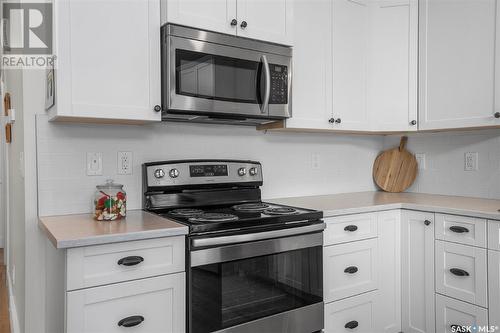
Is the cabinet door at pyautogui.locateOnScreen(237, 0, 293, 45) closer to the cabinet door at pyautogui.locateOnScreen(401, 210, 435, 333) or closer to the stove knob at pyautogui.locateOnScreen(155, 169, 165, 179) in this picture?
the stove knob at pyautogui.locateOnScreen(155, 169, 165, 179)

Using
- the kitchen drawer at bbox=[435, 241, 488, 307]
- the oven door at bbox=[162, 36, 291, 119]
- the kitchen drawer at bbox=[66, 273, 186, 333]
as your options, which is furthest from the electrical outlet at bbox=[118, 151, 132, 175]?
the kitchen drawer at bbox=[435, 241, 488, 307]

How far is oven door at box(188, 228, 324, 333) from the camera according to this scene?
1658mm

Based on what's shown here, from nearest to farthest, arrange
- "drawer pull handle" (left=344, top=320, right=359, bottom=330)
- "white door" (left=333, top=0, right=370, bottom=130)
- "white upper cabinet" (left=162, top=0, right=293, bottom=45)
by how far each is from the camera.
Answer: "white upper cabinet" (left=162, top=0, right=293, bottom=45) < "drawer pull handle" (left=344, top=320, right=359, bottom=330) < "white door" (left=333, top=0, right=370, bottom=130)

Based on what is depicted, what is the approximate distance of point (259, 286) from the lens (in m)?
1.83

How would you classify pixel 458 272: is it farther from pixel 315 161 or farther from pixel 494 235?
pixel 315 161

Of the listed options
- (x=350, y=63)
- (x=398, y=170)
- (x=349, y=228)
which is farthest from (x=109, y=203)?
(x=398, y=170)

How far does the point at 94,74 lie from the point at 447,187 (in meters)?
2.39

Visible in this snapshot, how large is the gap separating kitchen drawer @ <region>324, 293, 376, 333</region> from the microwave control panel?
1.14 metres

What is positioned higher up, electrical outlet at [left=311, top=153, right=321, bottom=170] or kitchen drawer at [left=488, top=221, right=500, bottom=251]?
electrical outlet at [left=311, top=153, right=321, bottom=170]

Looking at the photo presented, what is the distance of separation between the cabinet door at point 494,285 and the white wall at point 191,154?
45.5 inches

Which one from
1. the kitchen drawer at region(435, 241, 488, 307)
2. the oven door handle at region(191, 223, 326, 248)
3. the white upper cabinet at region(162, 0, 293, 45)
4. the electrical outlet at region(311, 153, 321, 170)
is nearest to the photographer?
the oven door handle at region(191, 223, 326, 248)

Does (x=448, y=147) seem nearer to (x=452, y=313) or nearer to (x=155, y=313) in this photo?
(x=452, y=313)

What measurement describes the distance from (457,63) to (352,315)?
164 cm

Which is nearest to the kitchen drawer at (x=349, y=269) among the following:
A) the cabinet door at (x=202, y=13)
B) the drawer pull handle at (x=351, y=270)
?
the drawer pull handle at (x=351, y=270)
